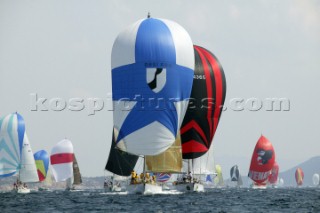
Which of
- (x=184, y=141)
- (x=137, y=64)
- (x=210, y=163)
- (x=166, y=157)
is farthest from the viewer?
(x=210, y=163)

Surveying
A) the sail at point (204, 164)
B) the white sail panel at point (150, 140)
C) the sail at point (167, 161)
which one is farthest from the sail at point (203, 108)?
the white sail panel at point (150, 140)

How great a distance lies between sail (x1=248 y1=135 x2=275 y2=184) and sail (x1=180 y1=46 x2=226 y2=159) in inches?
1504

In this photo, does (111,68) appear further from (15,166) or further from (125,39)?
(15,166)

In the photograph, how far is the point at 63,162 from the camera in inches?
3696

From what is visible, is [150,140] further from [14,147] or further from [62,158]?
A: [62,158]

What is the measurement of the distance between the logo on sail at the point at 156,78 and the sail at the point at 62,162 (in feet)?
160

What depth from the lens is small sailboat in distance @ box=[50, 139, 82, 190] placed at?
93875 mm

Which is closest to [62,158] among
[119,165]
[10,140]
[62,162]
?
[62,162]

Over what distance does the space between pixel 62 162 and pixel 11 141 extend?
65.2ft

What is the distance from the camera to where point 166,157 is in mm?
52906

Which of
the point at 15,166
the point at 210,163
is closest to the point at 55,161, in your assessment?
the point at 15,166

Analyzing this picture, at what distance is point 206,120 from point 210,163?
198 inches

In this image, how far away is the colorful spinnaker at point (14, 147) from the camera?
7419cm

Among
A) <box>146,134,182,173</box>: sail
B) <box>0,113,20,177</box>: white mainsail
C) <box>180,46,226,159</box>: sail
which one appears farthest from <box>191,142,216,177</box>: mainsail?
<box>0,113,20,177</box>: white mainsail
